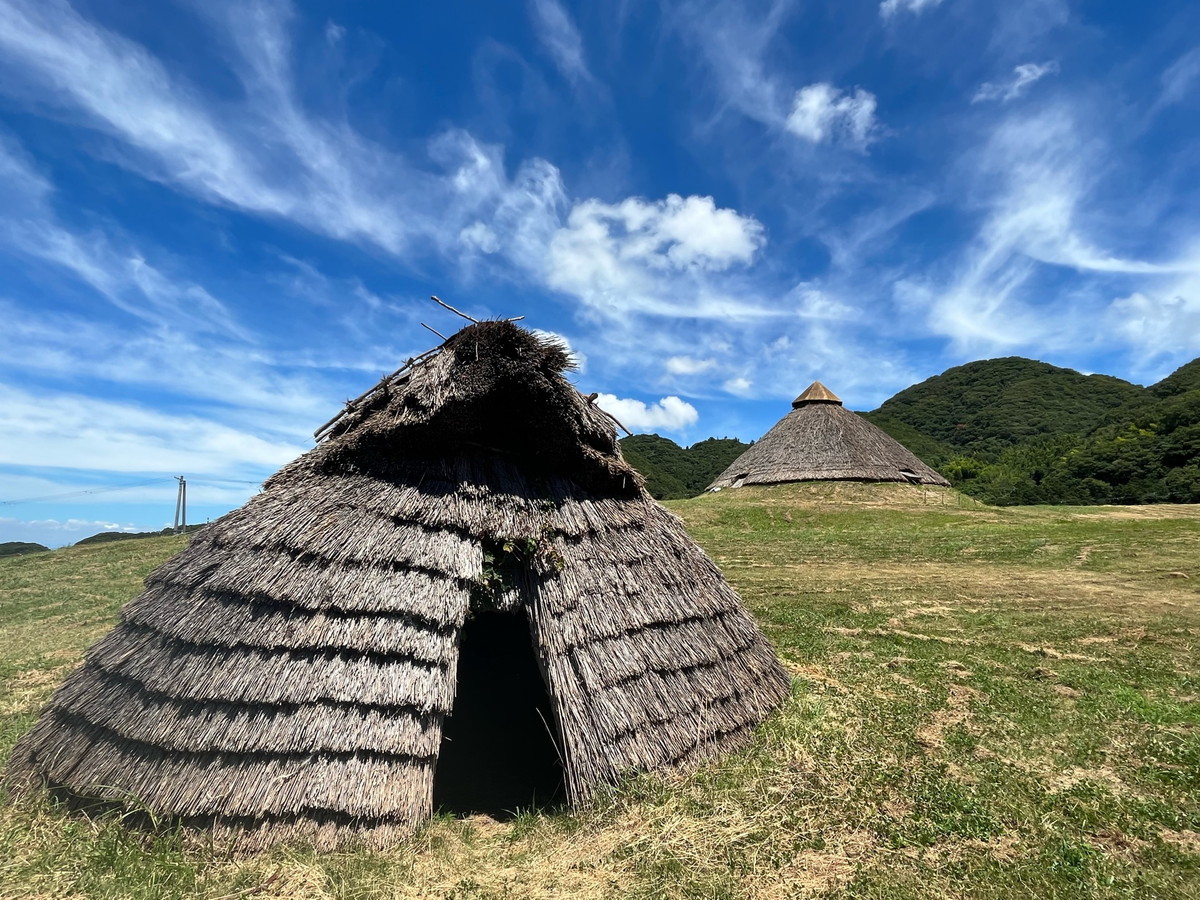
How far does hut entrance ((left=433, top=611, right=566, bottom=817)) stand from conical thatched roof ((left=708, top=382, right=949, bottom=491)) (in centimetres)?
2715

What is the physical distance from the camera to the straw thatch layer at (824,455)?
3381cm

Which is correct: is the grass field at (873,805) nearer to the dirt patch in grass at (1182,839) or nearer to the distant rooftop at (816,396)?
the dirt patch in grass at (1182,839)

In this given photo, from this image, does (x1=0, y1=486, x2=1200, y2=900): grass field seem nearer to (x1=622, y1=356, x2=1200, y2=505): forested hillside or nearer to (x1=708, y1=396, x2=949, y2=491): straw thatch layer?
(x1=622, y1=356, x2=1200, y2=505): forested hillside

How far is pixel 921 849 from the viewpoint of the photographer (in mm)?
5219

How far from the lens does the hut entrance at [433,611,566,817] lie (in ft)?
22.4

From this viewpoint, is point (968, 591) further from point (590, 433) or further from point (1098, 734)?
point (590, 433)

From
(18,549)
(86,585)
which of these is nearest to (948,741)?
(86,585)

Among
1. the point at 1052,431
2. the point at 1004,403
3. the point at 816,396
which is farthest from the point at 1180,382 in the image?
the point at 816,396

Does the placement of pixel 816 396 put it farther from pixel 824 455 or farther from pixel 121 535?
pixel 121 535

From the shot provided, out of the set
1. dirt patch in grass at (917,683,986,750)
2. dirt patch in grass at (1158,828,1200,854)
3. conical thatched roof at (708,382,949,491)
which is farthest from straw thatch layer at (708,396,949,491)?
dirt patch in grass at (1158,828,1200,854)

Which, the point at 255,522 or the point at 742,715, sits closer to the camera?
the point at 255,522

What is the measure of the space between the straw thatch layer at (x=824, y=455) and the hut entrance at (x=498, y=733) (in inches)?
1068

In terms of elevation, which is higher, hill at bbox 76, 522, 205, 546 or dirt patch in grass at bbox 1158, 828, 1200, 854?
hill at bbox 76, 522, 205, 546

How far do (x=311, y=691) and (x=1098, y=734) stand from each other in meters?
9.10
